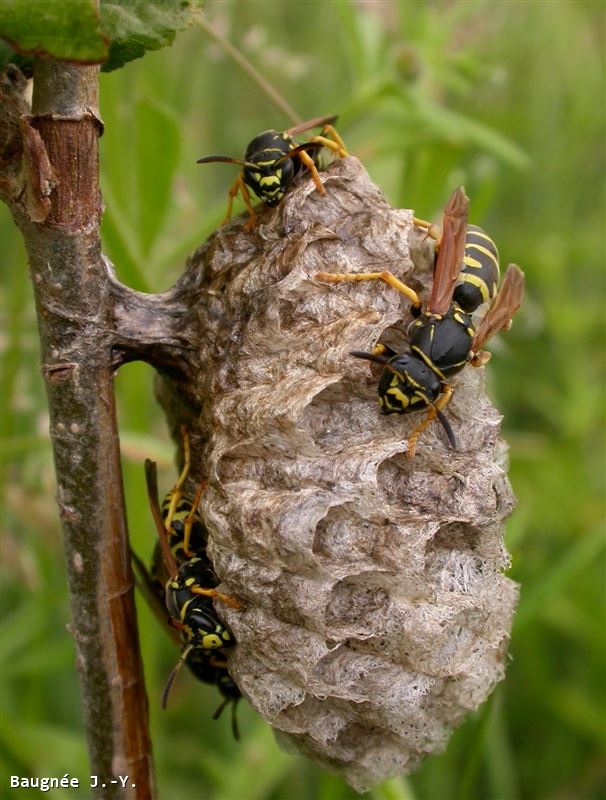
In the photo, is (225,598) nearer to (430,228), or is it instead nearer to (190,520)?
(190,520)

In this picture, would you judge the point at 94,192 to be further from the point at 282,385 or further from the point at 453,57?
the point at 453,57

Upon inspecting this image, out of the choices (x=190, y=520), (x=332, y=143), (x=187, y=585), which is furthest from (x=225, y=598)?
(x=332, y=143)

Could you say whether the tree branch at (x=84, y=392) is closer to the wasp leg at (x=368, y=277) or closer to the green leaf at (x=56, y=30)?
the green leaf at (x=56, y=30)

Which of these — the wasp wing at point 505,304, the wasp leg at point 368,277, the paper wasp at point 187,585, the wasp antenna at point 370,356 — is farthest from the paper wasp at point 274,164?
the paper wasp at point 187,585

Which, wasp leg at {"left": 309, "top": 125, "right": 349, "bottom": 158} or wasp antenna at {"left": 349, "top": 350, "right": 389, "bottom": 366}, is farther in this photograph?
wasp leg at {"left": 309, "top": 125, "right": 349, "bottom": 158}

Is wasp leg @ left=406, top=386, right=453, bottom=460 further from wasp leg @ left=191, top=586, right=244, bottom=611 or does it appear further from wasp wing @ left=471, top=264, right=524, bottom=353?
wasp leg @ left=191, top=586, right=244, bottom=611

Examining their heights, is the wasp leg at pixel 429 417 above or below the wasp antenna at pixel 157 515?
above

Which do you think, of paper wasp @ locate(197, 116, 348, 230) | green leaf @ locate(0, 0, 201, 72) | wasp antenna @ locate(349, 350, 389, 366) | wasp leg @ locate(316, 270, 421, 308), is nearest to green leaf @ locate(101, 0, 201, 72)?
green leaf @ locate(0, 0, 201, 72)
